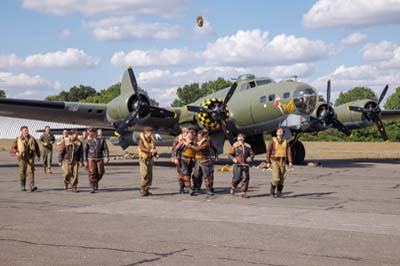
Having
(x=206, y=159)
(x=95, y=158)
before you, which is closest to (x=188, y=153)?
(x=206, y=159)

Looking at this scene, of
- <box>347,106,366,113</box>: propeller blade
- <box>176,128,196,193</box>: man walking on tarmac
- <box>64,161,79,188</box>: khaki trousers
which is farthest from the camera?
<box>347,106,366,113</box>: propeller blade

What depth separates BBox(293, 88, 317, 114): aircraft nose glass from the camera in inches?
952

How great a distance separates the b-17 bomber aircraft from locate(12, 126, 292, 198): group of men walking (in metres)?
9.17

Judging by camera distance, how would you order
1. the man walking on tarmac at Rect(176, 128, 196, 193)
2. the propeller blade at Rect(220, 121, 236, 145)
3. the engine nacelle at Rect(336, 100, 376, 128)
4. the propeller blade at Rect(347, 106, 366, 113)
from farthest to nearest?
1. the engine nacelle at Rect(336, 100, 376, 128)
2. the propeller blade at Rect(347, 106, 366, 113)
3. the propeller blade at Rect(220, 121, 236, 145)
4. the man walking on tarmac at Rect(176, 128, 196, 193)

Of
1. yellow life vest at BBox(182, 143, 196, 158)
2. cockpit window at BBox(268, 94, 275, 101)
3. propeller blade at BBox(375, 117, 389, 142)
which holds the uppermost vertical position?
cockpit window at BBox(268, 94, 275, 101)

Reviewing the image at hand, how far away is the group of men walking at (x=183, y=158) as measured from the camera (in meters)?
14.7

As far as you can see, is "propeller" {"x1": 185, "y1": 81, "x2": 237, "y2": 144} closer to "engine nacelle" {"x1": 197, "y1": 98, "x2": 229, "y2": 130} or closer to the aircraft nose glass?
"engine nacelle" {"x1": 197, "y1": 98, "x2": 229, "y2": 130}

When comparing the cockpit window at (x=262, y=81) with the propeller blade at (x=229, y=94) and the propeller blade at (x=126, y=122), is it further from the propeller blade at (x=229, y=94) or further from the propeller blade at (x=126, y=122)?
the propeller blade at (x=126, y=122)

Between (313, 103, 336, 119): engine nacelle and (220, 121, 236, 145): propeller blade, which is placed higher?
(313, 103, 336, 119): engine nacelle

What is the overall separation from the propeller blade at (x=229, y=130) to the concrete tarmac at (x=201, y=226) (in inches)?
309

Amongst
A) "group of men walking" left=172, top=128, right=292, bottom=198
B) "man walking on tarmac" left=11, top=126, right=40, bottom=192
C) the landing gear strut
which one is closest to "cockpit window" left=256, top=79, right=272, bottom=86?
the landing gear strut

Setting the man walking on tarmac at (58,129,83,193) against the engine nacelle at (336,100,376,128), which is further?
the engine nacelle at (336,100,376,128)

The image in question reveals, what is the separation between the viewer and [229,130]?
26.5 metres

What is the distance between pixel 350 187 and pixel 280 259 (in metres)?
10.5
